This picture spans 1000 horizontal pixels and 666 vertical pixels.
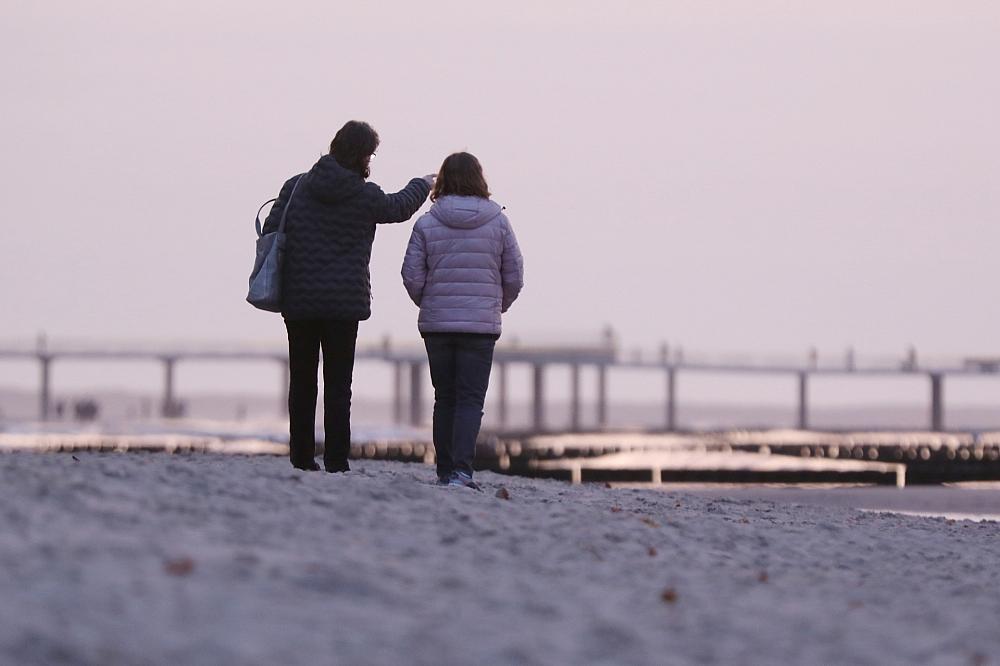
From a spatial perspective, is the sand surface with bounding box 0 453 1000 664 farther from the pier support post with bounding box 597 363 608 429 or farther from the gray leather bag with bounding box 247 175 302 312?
the pier support post with bounding box 597 363 608 429

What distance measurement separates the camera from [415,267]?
8.69 meters

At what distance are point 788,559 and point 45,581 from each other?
3862mm

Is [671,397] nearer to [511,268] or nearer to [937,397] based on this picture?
[937,397]

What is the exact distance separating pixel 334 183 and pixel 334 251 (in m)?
Answer: 0.36

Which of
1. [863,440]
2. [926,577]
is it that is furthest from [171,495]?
[863,440]

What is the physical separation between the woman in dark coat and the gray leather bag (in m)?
0.04

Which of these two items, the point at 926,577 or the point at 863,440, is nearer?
the point at 926,577

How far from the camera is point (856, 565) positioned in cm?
785

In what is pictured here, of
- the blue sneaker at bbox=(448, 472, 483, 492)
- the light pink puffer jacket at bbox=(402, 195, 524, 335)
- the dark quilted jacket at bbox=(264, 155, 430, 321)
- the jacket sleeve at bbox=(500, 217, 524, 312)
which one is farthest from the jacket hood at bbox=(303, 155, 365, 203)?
the blue sneaker at bbox=(448, 472, 483, 492)

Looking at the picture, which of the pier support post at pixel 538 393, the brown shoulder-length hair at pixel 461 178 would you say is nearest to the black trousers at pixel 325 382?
the brown shoulder-length hair at pixel 461 178

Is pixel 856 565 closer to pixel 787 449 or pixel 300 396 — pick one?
pixel 300 396

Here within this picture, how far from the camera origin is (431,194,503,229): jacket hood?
28.3 ft

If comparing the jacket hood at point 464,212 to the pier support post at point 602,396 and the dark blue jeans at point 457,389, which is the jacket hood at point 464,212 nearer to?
the dark blue jeans at point 457,389

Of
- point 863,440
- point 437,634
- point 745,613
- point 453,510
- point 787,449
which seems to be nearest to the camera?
point 437,634
